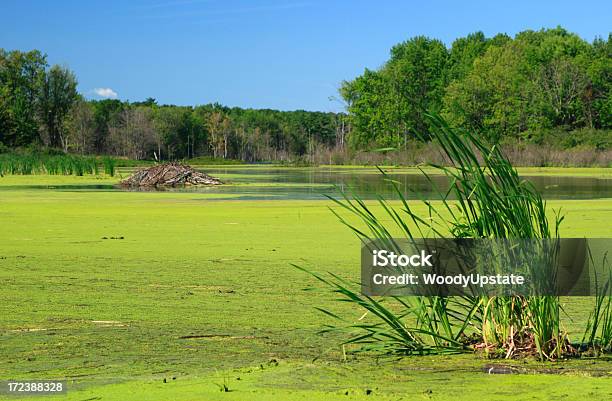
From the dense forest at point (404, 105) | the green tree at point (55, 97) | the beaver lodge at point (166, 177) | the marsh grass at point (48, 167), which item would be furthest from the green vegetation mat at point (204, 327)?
the green tree at point (55, 97)

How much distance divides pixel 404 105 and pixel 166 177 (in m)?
45.3

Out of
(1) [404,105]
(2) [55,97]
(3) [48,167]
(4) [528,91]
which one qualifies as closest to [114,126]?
(2) [55,97]

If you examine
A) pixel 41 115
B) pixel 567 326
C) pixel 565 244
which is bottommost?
pixel 567 326

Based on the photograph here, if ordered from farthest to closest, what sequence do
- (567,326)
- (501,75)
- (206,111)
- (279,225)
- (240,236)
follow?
(206,111)
(501,75)
(279,225)
(240,236)
(567,326)

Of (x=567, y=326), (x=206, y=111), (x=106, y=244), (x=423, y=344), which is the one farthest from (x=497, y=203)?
(x=206, y=111)

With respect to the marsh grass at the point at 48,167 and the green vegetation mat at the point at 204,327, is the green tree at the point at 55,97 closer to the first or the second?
the marsh grass at the point at 48,167

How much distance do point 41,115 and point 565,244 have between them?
74.8m

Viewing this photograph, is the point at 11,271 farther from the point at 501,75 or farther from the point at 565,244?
the point at 501,75

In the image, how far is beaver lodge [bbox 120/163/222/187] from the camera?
2739 centimetres

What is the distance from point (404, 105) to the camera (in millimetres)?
70812

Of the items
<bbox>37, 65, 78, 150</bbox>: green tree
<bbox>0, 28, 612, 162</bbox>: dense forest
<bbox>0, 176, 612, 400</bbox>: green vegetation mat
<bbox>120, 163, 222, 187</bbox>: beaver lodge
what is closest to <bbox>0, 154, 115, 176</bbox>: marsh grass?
<bbox>120, 163, 222, 187</bbox>: beaver lodge

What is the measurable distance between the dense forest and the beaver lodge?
697 inches

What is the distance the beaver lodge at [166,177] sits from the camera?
89.9 ft

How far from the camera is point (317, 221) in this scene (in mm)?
13469
